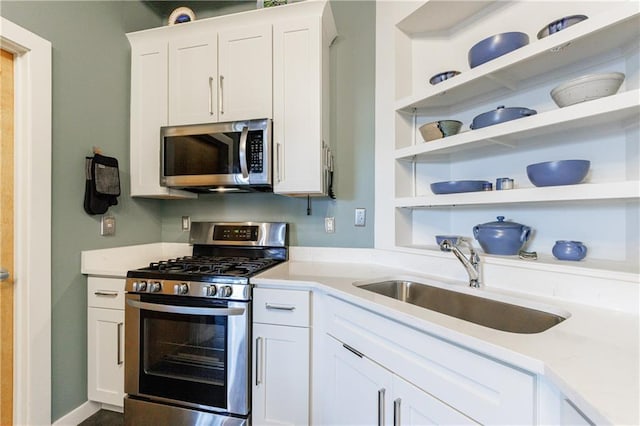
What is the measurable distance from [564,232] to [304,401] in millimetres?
1549

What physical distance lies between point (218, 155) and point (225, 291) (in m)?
0.88

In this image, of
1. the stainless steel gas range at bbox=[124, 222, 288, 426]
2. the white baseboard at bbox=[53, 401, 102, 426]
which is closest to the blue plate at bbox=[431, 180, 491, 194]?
the stainless steel gas range at bbox=[124, 222, 288, 426]

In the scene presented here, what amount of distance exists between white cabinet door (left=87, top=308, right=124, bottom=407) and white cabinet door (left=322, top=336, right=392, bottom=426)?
129 centimetres

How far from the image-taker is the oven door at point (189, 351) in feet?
5.05

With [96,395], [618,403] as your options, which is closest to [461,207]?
[618,403]

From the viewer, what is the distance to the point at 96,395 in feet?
5.90

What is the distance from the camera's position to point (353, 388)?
1288 millimetres

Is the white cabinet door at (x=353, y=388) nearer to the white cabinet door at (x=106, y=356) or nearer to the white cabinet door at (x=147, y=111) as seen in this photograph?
the white cabinet door at (x=106, y=356)

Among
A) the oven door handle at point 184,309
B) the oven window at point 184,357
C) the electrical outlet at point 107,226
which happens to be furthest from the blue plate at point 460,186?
the electrical outlet at point 107,226

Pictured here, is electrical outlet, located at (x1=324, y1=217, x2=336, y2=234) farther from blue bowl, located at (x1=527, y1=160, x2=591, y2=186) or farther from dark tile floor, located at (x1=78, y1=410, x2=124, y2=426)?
dark tile floor, located at (x1=78, y1=410, x2=124, y2=426)

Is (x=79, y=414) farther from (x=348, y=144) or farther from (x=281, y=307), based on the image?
(x=348, y=144)

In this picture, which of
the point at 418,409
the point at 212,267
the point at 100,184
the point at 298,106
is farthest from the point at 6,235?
the point at 418,409

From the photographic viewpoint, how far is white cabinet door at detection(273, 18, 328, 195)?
1825mm

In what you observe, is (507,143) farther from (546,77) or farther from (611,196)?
(611,196)
